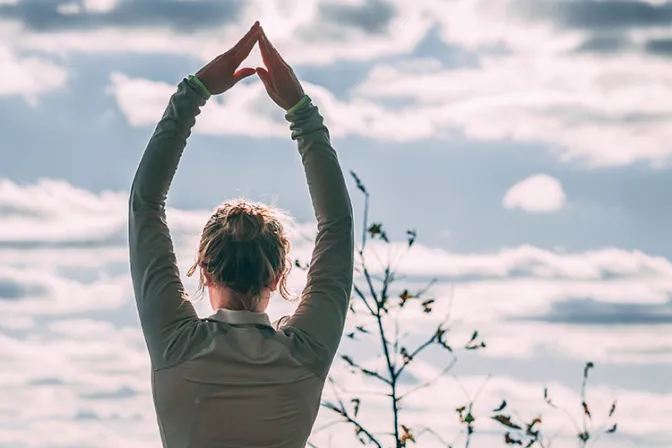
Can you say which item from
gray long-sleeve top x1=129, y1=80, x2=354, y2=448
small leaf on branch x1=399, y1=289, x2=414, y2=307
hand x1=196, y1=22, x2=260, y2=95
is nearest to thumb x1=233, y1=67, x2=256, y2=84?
hand x1=196, y1=22, x2=260, y2=95

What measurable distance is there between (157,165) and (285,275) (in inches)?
20.7

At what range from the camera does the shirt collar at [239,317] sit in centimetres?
316

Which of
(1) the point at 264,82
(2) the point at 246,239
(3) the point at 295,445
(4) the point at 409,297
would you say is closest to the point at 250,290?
(2) the point at 246,239

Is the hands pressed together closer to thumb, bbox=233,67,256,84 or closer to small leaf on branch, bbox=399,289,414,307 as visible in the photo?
thumb, bbox=233,67,256,84

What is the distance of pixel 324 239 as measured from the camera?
3500 mm

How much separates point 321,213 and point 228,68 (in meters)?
0.60

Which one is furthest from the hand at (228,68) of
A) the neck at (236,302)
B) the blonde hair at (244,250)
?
the neck at (236,302)

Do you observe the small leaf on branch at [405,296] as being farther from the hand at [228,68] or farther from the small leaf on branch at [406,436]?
the hand at [228,68]

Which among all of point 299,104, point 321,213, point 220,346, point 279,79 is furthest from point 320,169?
point 220,346

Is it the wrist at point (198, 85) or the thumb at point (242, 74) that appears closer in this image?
the wrist at point (198, 85)

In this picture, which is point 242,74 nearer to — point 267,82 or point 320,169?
point 267,82

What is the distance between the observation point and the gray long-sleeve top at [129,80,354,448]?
308 cm

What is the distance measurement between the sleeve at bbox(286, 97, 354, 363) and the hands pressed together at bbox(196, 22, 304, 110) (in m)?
0.07

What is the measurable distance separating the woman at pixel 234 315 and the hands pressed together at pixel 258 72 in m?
0.11
